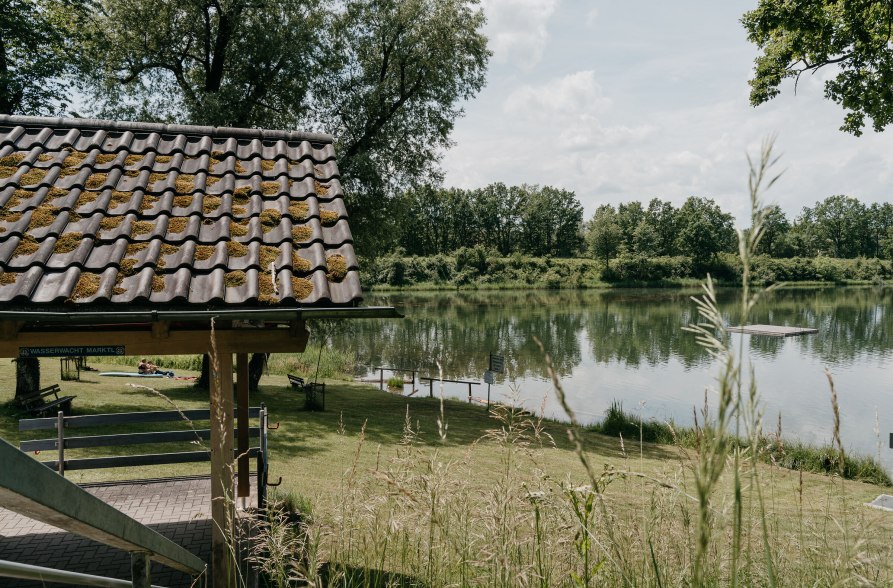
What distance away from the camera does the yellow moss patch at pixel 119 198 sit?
4705 mm

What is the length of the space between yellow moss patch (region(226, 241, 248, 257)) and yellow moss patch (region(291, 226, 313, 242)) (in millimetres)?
350

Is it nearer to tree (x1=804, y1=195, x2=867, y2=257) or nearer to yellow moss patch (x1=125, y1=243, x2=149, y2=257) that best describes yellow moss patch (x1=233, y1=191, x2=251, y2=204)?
yellow moss patch (x1=125, y1=243, x2=149, y2=257)

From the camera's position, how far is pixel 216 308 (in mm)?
3764

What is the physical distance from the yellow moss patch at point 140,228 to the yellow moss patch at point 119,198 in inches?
13.3

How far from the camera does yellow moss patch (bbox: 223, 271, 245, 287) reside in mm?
3970

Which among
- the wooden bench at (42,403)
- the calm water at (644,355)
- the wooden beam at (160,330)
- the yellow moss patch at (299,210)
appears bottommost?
the calm water at (644,355)

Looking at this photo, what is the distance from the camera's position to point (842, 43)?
11.3 meters

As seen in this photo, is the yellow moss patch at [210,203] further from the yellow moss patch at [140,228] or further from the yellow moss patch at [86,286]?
the yellow moss patch at [86,286]

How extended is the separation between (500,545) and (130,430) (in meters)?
11.5

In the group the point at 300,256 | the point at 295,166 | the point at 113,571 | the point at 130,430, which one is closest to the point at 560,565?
the point at 300,256

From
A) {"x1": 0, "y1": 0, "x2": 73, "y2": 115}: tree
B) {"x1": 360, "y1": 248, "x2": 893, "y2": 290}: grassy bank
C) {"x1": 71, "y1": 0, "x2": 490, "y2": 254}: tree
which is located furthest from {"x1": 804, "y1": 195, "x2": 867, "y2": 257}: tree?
{"x1": 0, "y1": 0, "x2": 73, "y2": 115}: tree

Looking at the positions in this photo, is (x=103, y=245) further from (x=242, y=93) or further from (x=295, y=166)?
(x=242, y=93)

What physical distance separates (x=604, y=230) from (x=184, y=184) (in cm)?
7290

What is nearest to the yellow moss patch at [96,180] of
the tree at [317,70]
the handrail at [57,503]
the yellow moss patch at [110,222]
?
the yellow moss patch at [110,222]
